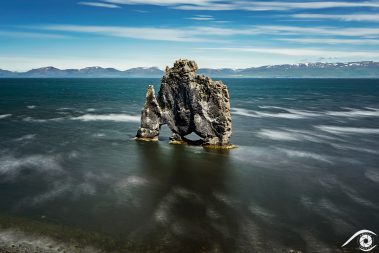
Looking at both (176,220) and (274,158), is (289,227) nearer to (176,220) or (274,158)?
(176,220)

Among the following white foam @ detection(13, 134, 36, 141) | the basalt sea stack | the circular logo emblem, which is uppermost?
the basalt sea stack

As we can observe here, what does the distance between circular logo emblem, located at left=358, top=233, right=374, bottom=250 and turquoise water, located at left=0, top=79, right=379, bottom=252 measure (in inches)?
49.9

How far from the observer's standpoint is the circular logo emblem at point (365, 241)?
31.0 meters

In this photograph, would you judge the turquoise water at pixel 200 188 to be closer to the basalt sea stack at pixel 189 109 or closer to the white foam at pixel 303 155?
the white foam at pixel 303 155

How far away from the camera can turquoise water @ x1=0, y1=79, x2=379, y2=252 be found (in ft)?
109

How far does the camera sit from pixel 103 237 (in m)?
32.0

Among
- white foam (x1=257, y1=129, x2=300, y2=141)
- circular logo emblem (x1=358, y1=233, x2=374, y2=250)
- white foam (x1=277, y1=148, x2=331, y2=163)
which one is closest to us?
circular logo emblem (x1=358, y1=233, x2=374, y2=250)

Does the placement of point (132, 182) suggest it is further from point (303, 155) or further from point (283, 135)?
point (283, 135)

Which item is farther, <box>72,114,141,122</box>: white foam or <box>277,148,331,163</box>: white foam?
<box>72,114,141,122</box>: white foam

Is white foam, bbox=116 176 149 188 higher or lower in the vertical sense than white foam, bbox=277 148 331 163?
higher

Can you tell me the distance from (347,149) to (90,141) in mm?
44657

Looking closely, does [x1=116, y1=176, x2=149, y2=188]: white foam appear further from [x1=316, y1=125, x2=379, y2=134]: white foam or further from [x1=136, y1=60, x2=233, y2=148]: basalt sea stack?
[x1=316, y1=125, x2=379, y2=134]: white foam

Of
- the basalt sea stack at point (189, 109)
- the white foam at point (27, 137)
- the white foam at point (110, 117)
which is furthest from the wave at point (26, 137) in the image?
the white foam at point (110, 117)

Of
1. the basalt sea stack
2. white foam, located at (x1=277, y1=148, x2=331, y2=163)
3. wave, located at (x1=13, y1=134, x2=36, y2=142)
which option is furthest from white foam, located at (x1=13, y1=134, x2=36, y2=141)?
white foam, located at (x1=277, y1=148, x2=331, y2=163)
